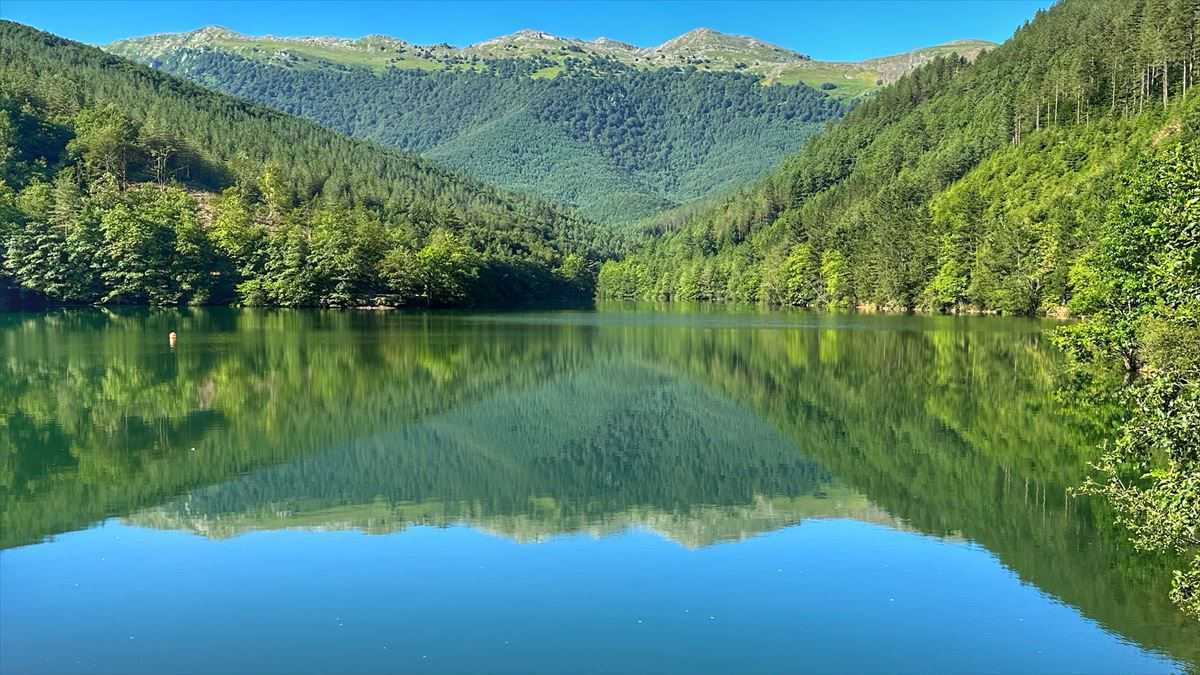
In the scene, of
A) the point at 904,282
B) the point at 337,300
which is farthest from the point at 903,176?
the point at 337,300

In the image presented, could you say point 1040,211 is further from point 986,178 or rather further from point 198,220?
point 198,220

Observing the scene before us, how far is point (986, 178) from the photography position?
125 metres

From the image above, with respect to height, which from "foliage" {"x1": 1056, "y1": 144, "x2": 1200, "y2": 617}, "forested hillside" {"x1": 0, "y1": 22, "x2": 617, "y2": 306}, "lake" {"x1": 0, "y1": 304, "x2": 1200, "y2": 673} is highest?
"forested hillside" {"x1": 0, "y1": 22, "x2": 617, "y2": 306}

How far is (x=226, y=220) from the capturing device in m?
124

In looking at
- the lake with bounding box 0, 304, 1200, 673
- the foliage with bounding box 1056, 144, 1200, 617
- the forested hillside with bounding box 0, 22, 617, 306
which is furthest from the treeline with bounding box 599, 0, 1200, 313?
the lake with bounding box 0, 304, 1200, 673

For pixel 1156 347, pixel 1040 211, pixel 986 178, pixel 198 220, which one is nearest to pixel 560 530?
pixel 1156 347

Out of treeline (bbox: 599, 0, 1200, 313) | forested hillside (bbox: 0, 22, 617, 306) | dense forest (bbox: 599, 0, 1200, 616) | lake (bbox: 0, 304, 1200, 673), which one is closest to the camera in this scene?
lake (bbox: 0, 304, 1200, 673)

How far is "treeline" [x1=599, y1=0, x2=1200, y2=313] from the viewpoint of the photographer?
95.7 meters

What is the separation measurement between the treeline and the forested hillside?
48.2 m

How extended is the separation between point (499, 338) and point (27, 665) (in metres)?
55.4

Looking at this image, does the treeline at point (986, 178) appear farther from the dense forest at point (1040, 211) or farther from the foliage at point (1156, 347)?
the foliage at point (1156, 347)

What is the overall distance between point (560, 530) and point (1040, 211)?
98.2 metres

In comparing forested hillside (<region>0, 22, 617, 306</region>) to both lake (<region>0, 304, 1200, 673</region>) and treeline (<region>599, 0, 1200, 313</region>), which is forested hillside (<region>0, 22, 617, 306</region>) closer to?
treeline (<region>599, 0, 1200, 313</region>)

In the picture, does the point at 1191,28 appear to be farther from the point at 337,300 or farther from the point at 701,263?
the point at 337,300
